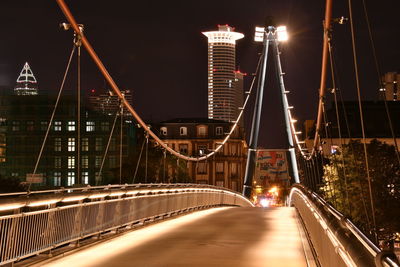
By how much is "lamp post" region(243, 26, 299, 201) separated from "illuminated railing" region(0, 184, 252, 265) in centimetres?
4196

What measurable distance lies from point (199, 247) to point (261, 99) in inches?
2121

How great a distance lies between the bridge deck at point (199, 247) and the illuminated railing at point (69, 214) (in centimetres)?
34

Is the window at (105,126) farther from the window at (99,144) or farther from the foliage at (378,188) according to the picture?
the foliage at (378,188)

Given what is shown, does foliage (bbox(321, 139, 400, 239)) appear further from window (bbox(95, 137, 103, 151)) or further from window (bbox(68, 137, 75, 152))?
window (bbox(68, 137, 75, 152))

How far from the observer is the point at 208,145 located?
101 meters

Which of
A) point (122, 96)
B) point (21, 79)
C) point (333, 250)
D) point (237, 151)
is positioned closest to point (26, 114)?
point (237, 151)

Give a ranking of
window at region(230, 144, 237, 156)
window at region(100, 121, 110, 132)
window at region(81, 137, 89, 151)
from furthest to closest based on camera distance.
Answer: window at region(230, 144, 237, 156) < window at region(100, 121, 110, 132) < window at region(81, 137, 89, 151)

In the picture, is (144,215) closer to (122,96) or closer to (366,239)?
(122,96)

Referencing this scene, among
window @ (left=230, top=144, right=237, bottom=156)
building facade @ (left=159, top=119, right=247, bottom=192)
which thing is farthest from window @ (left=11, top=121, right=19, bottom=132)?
window @ (left=230, top=144, right=237, bottom=156)

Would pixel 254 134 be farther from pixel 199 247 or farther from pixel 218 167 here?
pixel 199 247

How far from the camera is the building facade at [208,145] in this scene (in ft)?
325

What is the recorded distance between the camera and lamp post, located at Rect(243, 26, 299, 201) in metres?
62.2

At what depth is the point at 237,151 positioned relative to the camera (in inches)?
4099

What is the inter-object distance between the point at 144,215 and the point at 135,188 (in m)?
1.09
